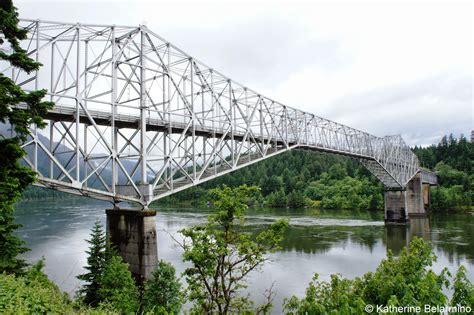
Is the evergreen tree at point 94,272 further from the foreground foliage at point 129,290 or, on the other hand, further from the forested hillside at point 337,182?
the forested hillside at point 337,182

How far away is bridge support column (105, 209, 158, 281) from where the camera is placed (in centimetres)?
2230

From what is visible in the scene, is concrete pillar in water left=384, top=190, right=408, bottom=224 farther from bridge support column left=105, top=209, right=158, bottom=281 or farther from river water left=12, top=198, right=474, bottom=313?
bridge support column left=105, top=209, right=158, bottom=281

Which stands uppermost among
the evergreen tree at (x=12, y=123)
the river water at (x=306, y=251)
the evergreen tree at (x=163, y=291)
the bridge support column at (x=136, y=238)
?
the evergreen tree at (x=12, y=123)

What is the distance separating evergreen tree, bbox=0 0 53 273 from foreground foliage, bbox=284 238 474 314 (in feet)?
29.7

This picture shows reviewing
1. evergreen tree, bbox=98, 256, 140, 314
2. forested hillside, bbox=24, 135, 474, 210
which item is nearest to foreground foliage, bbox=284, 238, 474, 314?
evergreen tree, bbox=98, 256, 140, 314

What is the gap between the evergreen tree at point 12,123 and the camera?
12148 mm

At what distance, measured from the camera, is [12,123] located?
13.2m

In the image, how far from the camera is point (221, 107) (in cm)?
3500

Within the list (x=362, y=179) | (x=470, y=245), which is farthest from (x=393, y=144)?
(x=470, y=245)

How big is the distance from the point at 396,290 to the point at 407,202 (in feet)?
243

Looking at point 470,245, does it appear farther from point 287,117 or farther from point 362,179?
point 362,179

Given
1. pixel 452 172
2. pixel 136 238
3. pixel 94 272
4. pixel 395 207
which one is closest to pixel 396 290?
pixel 94 272

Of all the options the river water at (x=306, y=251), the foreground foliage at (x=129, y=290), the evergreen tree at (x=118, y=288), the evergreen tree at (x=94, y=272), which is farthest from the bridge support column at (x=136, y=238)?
the evergreen tree at (x=118, y=288)

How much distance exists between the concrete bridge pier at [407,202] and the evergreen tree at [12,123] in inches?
2438
